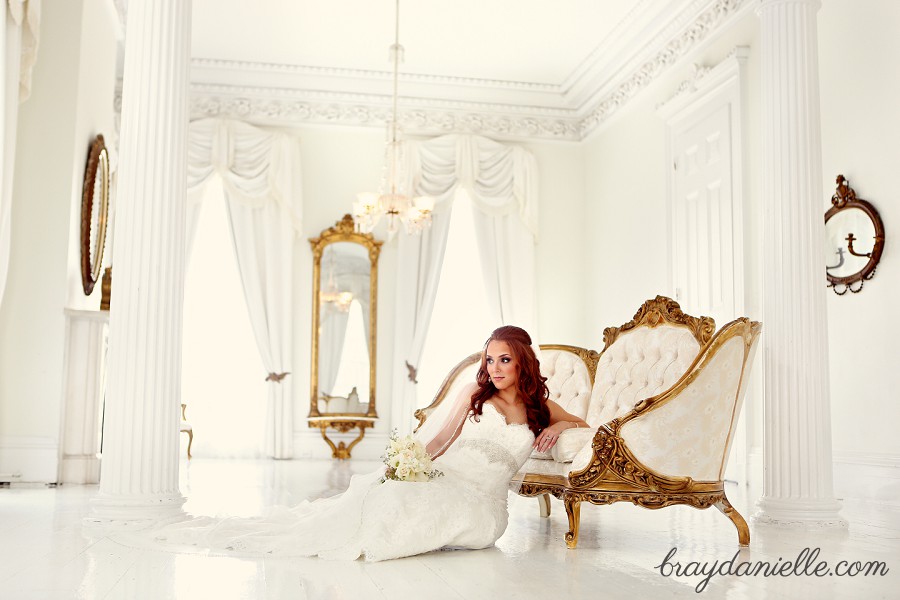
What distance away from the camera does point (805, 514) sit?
15.4 ft

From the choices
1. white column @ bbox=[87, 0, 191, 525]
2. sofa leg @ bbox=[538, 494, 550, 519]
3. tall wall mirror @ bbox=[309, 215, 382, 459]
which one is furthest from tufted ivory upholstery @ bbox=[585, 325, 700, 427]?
tall wall mirror @ bbox=[309, 215, 382, 459]

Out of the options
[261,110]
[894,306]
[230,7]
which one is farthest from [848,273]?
[261,110]

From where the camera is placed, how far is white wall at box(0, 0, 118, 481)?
6.35 m

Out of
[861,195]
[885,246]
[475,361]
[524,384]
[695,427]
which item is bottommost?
[695,427]

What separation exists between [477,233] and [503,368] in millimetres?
6473

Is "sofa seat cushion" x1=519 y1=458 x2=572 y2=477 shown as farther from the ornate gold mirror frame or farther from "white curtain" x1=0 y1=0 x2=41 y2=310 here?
"white curtain" x1=0 y1=0 x2=41 y2=310

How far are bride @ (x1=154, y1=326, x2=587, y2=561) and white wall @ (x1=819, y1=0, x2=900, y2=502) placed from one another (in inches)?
103

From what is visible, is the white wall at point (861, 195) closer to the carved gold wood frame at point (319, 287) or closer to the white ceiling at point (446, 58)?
the white ceiling at point (446, 58)

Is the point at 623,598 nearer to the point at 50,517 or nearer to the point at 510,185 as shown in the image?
the point at 50,517

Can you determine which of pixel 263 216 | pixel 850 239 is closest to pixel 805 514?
pixel 850 239

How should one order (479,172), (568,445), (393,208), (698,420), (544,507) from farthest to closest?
(479,172), (393,208), (544,507), (568,445), (698,420)

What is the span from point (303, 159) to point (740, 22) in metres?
4.98

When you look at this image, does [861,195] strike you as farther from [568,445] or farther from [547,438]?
[547,438]

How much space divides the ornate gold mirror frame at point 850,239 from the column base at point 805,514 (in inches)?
66.4
